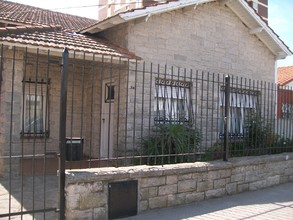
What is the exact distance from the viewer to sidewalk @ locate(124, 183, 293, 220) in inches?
210

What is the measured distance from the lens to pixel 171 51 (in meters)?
9.69

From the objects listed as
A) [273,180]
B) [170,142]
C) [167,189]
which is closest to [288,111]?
[273,180]

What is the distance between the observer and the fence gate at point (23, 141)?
479 centimetres

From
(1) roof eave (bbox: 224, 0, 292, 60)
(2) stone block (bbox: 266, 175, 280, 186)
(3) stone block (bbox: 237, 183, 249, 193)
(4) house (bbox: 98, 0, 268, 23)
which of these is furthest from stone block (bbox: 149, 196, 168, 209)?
(4) house (bbox: 98, 0, 268, 23)

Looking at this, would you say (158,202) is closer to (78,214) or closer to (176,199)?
(176,199)

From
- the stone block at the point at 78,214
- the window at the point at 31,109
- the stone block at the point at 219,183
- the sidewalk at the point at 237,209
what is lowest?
the sidewalk at the point at 237,209

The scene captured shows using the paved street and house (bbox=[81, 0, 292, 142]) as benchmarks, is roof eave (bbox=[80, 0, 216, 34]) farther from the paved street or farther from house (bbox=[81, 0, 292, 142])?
the paved street

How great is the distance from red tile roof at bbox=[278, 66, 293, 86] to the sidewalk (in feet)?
49.3

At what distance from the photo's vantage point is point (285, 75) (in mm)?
23844

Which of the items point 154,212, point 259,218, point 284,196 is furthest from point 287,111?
point 154,212

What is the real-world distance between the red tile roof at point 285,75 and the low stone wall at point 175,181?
14053 millimetres

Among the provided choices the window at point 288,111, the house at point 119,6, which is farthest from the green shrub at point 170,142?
the house at point 119,6

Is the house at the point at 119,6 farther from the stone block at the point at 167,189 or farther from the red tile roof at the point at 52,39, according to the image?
the stone block at the point at 167,189

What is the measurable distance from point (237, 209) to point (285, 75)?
2014cm
